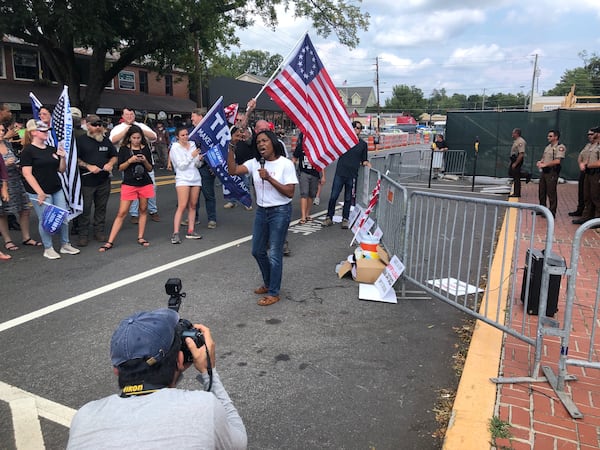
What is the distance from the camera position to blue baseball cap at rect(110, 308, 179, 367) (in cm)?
160

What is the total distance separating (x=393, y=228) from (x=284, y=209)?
153 centimetres

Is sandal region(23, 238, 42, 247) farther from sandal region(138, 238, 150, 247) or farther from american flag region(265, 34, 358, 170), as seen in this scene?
american flag region(265, 34, 358, 170)

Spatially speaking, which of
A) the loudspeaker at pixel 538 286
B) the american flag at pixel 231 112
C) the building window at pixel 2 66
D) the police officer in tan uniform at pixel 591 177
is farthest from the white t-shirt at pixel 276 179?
the building window at pixel 2 66

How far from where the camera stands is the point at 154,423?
144 centimetres

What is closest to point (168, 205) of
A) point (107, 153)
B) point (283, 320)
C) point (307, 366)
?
point (107, 153)

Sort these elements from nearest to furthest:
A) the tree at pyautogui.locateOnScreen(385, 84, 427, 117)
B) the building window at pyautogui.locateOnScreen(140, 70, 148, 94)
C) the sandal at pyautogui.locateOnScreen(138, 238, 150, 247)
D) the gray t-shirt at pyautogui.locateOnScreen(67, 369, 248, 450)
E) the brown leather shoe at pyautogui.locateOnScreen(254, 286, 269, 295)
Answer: the gray t-shirt at pyautogui.locateOnScreen(67, 369, 248, 450), the brown leather shoe at pyautogui.locateOnScreen(254, 286, 269, 295), the sandal at pyautogui.locateOnScreen(138, 238, 150, 247), the building window at pyautogui.locateOnScreen(140, 70, 148, 94), the tree at pyautogui.locateOnScreen(385, 84, 427, 117)

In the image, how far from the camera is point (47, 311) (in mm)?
4664

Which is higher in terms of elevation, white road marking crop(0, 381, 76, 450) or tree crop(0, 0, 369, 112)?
tree crop(0, 0, 369, 112)

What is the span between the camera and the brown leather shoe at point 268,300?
4.88 metres

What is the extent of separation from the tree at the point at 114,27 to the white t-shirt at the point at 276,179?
1272 cm

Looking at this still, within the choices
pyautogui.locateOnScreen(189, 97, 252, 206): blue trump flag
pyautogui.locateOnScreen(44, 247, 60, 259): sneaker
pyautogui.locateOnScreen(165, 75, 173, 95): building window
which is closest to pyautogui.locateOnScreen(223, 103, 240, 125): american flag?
pyautogui.locateOnScreen(189, 97, 252, 206): blue trump flag

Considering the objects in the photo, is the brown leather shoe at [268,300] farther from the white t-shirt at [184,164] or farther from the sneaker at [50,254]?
the sneaker at [50,254]

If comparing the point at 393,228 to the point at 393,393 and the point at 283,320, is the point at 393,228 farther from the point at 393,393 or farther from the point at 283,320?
the point at 393,393

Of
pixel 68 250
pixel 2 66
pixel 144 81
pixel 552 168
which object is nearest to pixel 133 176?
pixel 68 250
